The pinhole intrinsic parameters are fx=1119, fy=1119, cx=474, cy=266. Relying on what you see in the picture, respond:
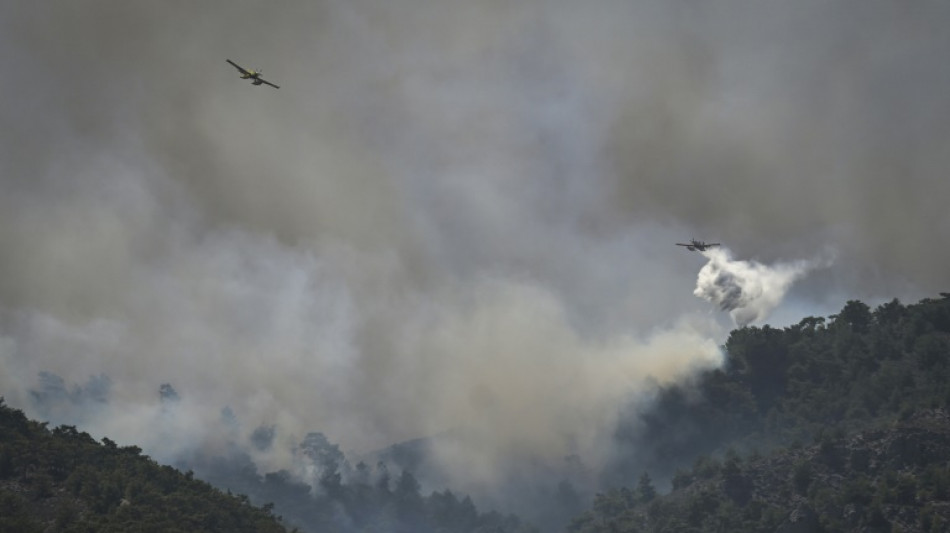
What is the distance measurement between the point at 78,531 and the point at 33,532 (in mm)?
9360

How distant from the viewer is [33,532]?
192125mm

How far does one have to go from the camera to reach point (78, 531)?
199875mm
